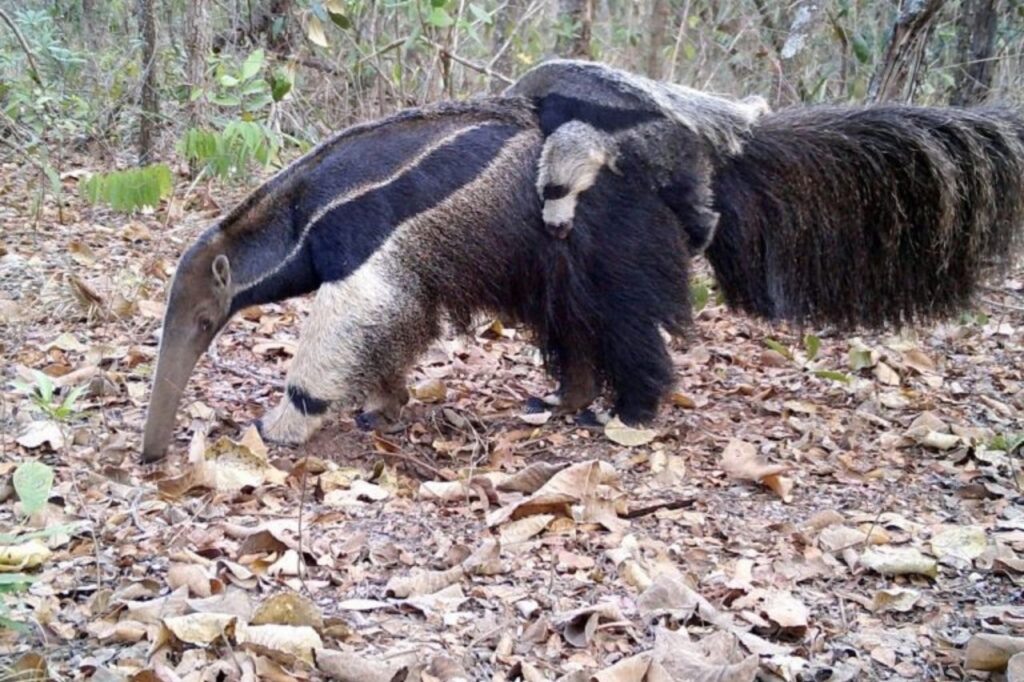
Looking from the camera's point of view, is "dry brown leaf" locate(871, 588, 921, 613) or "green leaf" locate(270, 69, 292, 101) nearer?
"dry brown leaf" locate(871, 588, 921, 613)

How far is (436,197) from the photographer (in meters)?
5.44

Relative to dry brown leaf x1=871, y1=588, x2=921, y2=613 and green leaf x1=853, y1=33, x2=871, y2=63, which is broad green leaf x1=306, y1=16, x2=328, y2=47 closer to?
green leaf x1=853, y1=33, x2=871, y2=63

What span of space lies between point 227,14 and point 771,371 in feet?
20.3

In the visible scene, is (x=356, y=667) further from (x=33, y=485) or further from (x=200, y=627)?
(x=33, y=485)

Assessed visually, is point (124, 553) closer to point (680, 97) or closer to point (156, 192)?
point (680, 97)

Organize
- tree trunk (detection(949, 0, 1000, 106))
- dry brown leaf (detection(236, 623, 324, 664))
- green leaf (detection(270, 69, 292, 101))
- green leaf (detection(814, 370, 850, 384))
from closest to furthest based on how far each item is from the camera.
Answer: dry brown leaf (detection(236, 623, 324, 664)) < green leaf (detection(814, 370, 850, 384)) < green leaf (detection(270, 69, 292, 101)) < tree trunk (detection(949, 0, 1000, 106))

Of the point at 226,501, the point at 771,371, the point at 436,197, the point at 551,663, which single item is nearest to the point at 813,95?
the point at 771,371

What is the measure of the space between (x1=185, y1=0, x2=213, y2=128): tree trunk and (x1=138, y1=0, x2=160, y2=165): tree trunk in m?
0.28

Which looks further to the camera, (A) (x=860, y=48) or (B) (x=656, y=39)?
(B) (x=656, y=39)

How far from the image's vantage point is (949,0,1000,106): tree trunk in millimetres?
8758

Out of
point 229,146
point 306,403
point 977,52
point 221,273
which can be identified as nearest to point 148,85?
point 229,146

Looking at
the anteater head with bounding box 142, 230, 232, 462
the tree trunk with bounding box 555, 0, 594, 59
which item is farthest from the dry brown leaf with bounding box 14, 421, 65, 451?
the tree trunk with bounding box 555, 0, 594, 59

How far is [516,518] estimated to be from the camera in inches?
170

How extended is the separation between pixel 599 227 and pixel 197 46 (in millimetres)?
4764
